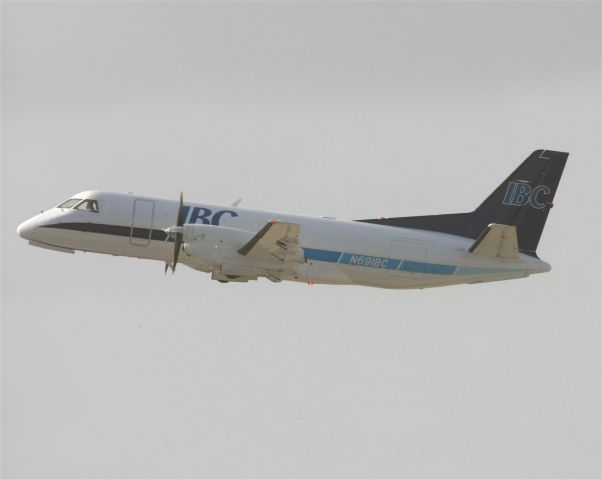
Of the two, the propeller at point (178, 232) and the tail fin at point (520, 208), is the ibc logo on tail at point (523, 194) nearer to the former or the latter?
the tail fin at point (520, 208)

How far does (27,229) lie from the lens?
34.9 metres

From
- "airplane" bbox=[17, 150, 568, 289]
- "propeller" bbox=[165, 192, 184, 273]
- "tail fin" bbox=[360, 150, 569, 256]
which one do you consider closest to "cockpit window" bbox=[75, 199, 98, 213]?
"airplane" bbox=[17, 150, 568, 289]

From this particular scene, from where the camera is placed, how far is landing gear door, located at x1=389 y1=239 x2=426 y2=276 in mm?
34500

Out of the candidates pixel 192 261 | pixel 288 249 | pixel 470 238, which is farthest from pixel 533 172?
pixel 192 261

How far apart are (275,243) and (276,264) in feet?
3.35

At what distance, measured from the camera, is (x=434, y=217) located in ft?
118

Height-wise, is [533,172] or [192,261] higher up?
[533,172]

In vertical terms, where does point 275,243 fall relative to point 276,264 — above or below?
above

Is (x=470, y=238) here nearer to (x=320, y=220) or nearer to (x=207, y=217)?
(x=320, y=220)

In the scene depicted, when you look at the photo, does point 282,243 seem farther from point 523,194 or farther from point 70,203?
point 523,194

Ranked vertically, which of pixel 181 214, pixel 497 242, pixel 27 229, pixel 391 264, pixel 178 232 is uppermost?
pixel 497 242

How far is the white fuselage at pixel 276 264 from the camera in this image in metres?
33.7

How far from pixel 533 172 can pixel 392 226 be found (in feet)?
16.1

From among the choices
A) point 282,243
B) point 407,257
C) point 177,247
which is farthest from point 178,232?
point 407,257
